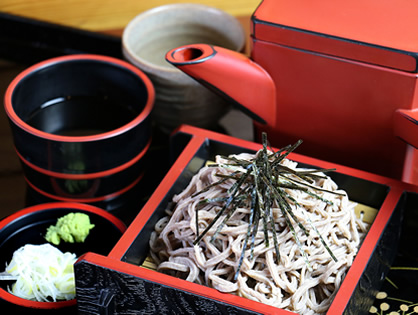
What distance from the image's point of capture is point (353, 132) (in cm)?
136

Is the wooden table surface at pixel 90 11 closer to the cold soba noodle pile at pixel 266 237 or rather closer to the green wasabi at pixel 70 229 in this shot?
the green wasabi at pixel 70 229

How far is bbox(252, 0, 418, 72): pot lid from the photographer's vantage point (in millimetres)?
1225

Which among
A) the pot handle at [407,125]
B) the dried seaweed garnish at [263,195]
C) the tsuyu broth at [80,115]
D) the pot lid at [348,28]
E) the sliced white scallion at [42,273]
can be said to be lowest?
the sliced white scallion at [42,273]

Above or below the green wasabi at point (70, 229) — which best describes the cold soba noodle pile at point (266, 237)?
above

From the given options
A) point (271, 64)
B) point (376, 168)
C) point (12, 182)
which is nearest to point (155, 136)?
point (12, 182)

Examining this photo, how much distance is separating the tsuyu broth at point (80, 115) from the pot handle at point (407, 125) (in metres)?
0.58

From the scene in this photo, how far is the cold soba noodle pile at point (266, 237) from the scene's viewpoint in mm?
1144

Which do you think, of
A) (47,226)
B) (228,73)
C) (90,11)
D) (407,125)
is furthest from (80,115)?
(407,125)

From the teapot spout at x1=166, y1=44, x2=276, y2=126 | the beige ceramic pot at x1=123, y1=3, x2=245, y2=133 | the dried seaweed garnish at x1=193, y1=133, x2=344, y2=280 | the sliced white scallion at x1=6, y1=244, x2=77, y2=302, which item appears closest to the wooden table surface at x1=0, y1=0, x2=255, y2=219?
the beige ceramic pot at x1=123, y1=3, x2=245, y2=133

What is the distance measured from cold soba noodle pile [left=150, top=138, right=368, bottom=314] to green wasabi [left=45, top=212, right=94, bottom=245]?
18 cm

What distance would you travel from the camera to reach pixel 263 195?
1173mm

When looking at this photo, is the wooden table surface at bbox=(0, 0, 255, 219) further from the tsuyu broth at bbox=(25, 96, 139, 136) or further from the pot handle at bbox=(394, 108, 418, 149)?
the pot handle at bbox=(394, 108, 418, 149)

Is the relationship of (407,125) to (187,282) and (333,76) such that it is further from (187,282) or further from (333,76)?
(187,282)

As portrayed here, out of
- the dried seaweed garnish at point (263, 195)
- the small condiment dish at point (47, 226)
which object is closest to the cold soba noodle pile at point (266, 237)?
the dried seaweed garnish at point (263, 195)
